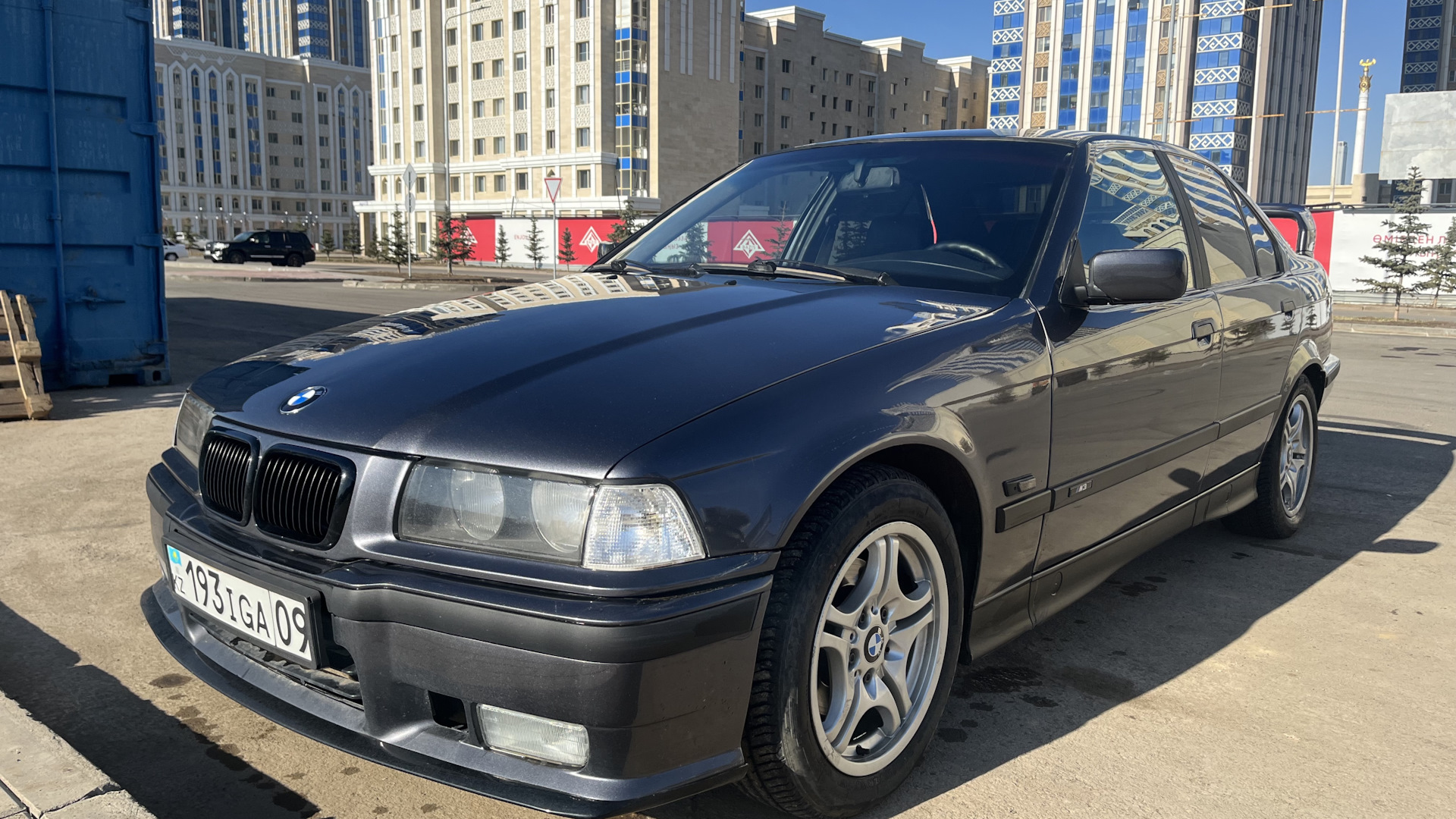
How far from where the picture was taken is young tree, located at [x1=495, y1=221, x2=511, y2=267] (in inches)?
1922

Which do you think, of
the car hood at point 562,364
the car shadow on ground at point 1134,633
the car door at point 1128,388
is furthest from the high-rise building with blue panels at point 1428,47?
the car hood at point 562,364

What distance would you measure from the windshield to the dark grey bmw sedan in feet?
0.04

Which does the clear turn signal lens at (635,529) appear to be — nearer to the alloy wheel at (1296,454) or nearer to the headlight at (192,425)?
the headlight at (192,425)

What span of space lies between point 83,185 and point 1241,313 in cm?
790

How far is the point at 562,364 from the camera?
7.36 ft

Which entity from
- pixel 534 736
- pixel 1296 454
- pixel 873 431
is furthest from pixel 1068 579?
pixel 1296 454

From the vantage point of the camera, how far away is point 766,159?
12.8 feet

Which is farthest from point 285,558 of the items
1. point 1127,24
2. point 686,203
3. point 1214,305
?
point 1127,24

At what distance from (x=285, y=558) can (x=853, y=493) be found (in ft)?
3.72

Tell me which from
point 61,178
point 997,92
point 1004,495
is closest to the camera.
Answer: point 1004,495

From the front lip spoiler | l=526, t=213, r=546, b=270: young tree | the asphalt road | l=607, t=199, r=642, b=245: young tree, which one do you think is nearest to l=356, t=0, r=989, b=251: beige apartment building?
l=607, t=199, r=642, b=245: young tree

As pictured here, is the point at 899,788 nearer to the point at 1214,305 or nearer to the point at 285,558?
the point at 285,558

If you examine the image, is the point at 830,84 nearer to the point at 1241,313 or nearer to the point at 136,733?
the point at 1241,313

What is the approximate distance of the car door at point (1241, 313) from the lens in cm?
Result: 381
